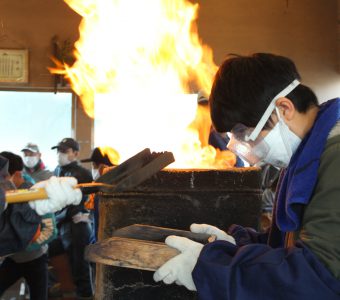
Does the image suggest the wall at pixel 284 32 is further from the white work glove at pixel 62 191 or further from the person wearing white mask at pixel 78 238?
the white work glove at pixel 62 191

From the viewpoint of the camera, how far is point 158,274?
5.41 feet

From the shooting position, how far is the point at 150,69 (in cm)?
365

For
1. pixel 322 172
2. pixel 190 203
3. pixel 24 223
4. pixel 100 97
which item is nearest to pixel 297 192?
pixel 322 172

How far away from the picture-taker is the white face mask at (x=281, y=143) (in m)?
1.66

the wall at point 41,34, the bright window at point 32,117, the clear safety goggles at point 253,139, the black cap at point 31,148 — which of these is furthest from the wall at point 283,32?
the clear safety goggles at point 253,139

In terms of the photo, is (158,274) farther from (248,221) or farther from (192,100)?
(192,100)

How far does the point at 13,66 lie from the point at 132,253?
19.0ft

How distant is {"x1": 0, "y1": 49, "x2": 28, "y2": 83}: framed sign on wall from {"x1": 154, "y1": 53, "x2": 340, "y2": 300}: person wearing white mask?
567cm

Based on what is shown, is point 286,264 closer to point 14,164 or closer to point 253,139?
point 253,139

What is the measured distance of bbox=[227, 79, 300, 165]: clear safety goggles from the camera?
1624 millimetres

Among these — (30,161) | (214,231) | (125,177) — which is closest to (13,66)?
(30,161)

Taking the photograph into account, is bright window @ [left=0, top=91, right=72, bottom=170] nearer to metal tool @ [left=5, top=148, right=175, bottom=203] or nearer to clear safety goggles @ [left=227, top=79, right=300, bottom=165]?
metal tool @ [left=5, top=148, right=175, bottom=203]

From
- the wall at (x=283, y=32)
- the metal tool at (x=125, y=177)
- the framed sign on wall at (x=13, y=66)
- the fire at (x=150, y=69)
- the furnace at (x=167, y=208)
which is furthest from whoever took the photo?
the wall at (x=283, y=32)

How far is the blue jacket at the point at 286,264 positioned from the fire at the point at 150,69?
140 centimetres
